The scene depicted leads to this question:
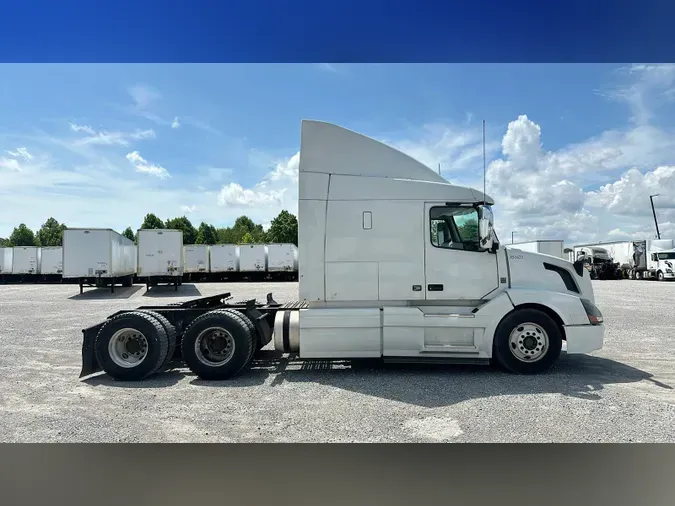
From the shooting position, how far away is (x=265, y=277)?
1478 inches

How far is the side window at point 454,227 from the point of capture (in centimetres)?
709

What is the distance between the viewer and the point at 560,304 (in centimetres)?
688

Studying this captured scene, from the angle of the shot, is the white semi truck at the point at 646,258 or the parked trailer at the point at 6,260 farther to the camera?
the white semi truck at the point at 646,258

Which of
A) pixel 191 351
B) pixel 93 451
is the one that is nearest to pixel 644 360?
pixel 191 351

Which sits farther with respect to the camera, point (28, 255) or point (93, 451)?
point (28, 255)

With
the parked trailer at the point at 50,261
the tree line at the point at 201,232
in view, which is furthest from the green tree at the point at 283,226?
the parked trailer at the point at 50,261

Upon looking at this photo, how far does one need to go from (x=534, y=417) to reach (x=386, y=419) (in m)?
1.74

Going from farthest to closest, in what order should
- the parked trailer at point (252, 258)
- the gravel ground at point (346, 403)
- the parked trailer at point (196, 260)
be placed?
the parked trailer at point (252, 258) → the parked trailer at point (196, 260) → the gravel ground at point (346, 403)

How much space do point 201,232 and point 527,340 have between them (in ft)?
298

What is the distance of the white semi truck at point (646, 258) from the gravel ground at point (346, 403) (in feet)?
118

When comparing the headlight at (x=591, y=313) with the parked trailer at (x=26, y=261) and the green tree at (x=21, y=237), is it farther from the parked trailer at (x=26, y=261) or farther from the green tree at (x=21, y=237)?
the green tree at (x=21, y=237)

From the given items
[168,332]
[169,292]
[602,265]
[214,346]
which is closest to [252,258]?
[169,292]
